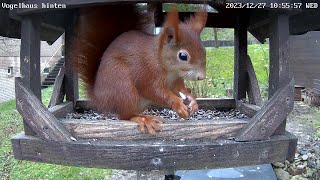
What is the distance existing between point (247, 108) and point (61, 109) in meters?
0.78

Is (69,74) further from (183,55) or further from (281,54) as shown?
(281,54)

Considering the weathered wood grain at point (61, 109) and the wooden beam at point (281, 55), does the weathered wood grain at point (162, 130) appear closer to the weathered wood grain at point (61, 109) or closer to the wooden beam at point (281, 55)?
the wooden beam at point (281, 55)

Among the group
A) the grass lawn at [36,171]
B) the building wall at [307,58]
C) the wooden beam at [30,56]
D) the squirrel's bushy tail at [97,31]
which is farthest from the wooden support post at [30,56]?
the building wall at [307,58]

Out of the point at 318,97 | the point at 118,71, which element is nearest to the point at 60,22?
the point at 118,71

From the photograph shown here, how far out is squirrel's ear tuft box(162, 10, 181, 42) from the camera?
112 centimetres

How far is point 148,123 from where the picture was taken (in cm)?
124

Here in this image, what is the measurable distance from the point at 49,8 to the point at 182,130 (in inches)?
21.1

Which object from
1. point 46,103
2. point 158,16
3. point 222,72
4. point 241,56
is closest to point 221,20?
point 241,56

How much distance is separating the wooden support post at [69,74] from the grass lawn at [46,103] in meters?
0.06

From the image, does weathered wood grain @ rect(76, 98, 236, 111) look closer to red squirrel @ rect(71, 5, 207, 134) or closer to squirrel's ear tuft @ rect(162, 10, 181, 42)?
red squirrel @ rect(71, 5, 207, 134)

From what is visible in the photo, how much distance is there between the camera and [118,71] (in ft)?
4.16

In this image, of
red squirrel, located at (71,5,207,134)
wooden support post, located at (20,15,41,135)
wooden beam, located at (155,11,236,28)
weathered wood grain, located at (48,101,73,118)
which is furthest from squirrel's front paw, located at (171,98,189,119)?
wooden beam, located at (155,11,236,28)

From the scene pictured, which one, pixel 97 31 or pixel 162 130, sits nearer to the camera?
pixel 162 130

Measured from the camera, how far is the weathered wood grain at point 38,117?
4.08 feet
